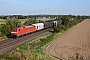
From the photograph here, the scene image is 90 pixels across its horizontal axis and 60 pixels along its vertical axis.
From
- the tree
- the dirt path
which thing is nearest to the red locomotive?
the tree

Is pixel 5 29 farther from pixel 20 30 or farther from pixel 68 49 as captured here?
pixel 68 49

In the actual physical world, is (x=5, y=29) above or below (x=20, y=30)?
below

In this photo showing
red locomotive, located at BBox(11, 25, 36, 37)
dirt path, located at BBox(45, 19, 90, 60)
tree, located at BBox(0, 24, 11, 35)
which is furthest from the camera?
tree, located at BBox(0, 24, 11, 35)

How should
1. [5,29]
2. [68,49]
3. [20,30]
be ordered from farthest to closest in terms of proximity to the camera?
1. [5,29]
2. [20,30]
3. [68,49]

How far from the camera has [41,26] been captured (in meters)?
60.6

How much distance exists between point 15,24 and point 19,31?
1134 centimetres

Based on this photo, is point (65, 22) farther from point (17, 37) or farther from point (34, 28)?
point (17, 37)

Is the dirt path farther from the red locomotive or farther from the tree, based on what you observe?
the tree

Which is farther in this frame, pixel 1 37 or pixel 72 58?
pixel 1 37

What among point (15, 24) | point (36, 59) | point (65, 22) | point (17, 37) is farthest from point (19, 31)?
point (65, 22)

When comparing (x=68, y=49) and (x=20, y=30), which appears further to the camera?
(x=20, y=30)

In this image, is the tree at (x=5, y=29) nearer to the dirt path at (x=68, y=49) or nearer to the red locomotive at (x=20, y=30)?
the red locomotive at (x=20, y=30)

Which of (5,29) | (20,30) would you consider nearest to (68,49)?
(20,30)

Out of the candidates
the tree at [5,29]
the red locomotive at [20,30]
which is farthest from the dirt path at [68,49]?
the tree at [5,29]
